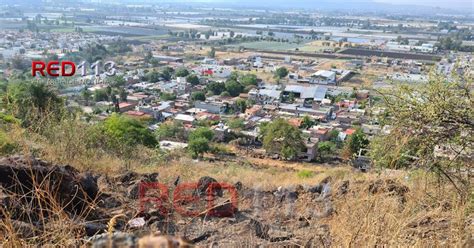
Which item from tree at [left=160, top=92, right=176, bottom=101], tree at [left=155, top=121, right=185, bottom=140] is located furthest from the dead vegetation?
tree at [left=160, top=92, right=176, bottom=101]

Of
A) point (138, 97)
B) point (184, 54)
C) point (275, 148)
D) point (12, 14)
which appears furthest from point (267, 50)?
point (12, 14)

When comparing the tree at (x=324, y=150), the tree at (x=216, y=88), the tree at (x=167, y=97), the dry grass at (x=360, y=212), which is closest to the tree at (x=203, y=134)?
the tree at (x=324, y=150)

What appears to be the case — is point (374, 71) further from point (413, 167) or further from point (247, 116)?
point (413, 167)

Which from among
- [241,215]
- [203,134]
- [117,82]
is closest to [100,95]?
[117,82]

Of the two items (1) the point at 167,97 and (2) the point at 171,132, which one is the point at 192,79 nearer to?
(1) the point at 167,97

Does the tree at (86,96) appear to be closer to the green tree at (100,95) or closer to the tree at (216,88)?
the green tree at (100,95)
